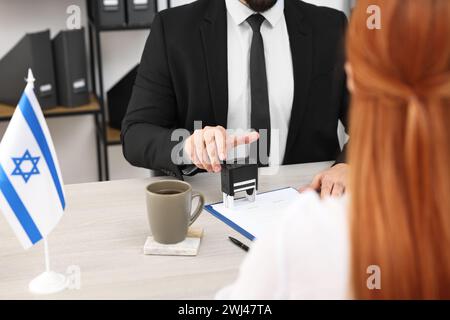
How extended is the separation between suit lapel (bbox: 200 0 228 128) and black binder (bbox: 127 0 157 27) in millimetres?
906

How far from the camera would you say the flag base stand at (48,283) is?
1011 mm

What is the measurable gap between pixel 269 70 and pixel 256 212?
0.68 meters

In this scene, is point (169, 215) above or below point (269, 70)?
below

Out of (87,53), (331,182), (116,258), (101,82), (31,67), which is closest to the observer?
(116,258)

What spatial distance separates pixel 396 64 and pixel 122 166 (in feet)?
8.77

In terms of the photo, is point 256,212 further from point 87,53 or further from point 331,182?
point 87,53

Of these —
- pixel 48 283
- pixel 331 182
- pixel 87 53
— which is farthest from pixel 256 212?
pixel 87 53

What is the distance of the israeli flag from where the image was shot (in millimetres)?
1033

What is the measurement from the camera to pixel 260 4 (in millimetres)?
1799

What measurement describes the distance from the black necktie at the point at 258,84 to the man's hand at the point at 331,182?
0.37 metres

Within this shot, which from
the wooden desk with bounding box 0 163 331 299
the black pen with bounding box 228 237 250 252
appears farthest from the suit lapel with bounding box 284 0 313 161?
the black pen with bounding box 228 237 250 252

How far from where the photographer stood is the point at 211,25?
6.03 ft

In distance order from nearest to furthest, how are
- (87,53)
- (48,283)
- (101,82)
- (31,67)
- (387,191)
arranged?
1. (387,191)
2. (48,283)
3. (31,67)
4. (101,82)
5. (87,53)

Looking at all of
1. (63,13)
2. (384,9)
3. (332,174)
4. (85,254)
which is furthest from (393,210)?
(63,13)
